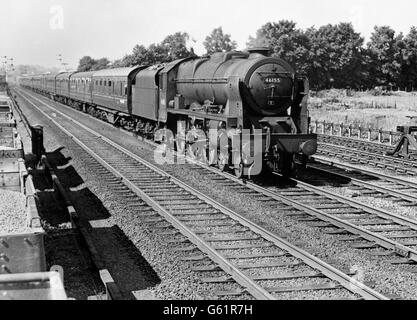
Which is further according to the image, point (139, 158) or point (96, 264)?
point (139, 158)

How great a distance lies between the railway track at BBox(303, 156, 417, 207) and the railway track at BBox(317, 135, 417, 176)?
1.28m

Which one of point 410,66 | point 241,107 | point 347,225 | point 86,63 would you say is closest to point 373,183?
point 241,107

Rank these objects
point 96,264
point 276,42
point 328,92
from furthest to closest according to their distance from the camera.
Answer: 1. point 276,42
2. point 328,92
3. point 96,264

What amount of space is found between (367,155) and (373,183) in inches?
192

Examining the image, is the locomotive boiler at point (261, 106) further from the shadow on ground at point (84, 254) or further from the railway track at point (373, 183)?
the shadow on ground at point (84, 254)

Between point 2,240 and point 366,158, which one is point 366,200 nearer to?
point 366,158

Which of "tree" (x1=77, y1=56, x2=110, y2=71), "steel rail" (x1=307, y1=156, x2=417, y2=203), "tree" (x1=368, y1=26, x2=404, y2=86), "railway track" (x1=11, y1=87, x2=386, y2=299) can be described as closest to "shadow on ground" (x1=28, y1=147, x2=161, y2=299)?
"railway track" (x1=11, y1=87, x2=386, y2=299)

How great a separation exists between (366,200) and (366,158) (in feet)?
21.4

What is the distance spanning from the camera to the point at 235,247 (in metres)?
8.09

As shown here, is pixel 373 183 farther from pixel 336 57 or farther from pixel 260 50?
pixel 336 57

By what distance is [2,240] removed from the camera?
528cm

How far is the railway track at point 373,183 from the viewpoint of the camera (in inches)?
455

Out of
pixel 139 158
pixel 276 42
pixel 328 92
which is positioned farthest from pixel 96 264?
pixel 276 42
